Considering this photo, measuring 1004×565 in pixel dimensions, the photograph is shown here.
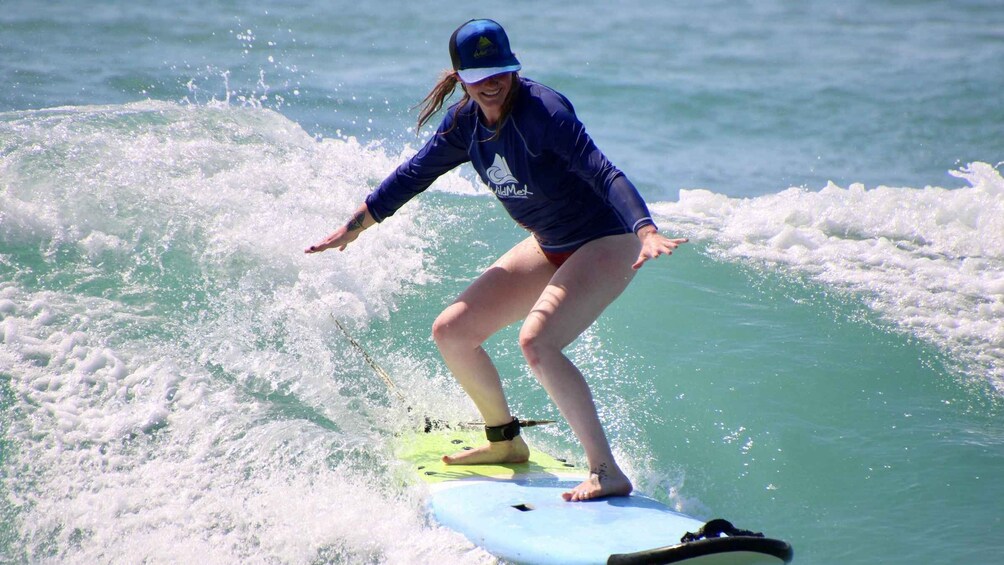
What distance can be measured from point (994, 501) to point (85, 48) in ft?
39.2

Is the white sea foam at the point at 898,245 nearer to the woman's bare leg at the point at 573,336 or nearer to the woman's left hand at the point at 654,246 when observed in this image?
the woman's bare leg at the point at 573,336

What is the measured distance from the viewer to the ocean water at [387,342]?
13.4ft

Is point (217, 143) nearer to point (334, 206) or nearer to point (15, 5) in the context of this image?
point (334, 206)

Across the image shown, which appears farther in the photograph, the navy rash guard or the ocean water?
the ocean water

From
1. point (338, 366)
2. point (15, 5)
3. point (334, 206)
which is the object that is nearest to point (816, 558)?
point (338, 366)

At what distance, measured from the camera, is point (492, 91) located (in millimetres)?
3725

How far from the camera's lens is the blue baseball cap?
3658 millimetres

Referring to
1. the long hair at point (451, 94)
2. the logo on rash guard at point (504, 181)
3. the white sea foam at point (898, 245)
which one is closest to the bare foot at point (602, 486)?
the logo on rash guard at point (504, 181)

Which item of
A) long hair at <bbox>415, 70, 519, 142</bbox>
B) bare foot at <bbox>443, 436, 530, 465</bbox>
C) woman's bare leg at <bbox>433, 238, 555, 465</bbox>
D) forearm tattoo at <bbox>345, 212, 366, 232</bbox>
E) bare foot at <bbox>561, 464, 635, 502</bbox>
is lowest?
bare foot at <bbox>443, 436, 530, 465</bbox>

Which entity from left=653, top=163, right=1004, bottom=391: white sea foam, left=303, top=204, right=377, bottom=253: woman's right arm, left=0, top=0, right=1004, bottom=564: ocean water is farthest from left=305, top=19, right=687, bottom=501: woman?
left=653, top=163, right=1004, bottom=391: white sea foam

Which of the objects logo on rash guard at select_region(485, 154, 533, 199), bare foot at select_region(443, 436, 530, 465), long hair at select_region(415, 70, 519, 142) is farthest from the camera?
bare foot at select_region(443, 436, 530, 465)

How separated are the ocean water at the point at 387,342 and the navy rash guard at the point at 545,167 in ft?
4.30

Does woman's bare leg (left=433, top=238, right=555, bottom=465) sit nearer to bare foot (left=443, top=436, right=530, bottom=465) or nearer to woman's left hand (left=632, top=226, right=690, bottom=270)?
bare foot (left=443, top=436, right=530, bottom=465)

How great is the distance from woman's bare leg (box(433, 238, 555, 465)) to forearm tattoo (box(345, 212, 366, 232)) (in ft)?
2.03
